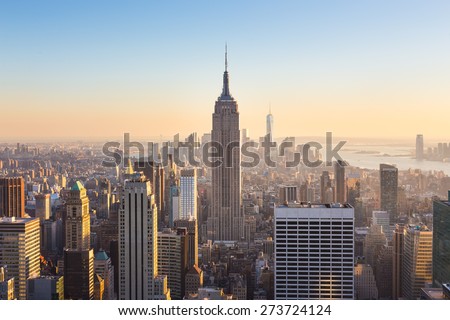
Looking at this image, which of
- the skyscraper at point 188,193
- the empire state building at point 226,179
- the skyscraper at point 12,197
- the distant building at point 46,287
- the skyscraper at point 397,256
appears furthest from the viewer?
the empire state building at point 226,179

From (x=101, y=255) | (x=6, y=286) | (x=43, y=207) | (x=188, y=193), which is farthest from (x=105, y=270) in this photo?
(x=188, y=193)

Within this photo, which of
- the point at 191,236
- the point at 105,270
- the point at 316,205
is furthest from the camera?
the point at 191,236

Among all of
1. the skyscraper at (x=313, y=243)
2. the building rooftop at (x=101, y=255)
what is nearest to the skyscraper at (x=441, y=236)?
the skyscraper at (x=313, y=243)

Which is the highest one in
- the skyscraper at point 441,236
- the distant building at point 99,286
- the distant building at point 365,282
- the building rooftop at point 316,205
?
the building rooftop at point 316,205

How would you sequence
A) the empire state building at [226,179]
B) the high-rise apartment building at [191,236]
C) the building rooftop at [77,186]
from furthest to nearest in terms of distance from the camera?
the empire state building at [226,179]
the high-rise apartment building at [191,236]
the building rooftop at [77,186]

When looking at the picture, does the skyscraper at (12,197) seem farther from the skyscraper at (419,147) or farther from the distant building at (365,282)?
the skyscraper at (419,147)

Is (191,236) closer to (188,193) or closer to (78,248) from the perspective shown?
(188,193)
